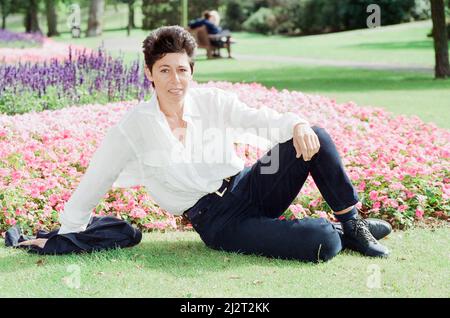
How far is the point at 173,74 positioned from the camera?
15.1ft

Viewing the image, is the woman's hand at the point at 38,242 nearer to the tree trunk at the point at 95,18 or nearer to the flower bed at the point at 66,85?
the flower bed at the point at 66,85

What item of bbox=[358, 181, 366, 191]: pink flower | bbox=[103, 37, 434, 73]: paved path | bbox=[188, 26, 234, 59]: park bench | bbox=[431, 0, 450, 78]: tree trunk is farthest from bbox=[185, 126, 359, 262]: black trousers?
bbox=[188, 26, 234, 59]: park bench

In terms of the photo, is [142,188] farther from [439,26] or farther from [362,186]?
[439,26]

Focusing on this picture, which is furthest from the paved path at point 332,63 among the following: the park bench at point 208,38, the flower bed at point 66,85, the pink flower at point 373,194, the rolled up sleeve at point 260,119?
the rolled up sleeve at point 260,119

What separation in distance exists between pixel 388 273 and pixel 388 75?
15.1 metres

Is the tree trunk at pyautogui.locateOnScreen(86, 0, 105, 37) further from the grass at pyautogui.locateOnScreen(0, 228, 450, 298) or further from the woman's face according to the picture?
A: the woman's face

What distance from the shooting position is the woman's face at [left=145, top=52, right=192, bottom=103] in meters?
4.62

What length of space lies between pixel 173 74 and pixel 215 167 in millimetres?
629

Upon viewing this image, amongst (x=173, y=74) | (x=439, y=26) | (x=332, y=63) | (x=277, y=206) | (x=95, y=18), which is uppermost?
(x=95, y=18)

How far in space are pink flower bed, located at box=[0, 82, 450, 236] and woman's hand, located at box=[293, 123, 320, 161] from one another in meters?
1.48

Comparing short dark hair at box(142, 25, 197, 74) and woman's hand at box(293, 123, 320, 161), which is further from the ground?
short dark hair at box(142, 25, 197, 74)

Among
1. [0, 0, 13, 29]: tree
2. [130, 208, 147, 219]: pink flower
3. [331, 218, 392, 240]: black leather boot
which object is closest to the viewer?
[331, 218, 392, 240]: black leather boot

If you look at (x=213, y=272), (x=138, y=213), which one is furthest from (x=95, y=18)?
(x=213, y=272)

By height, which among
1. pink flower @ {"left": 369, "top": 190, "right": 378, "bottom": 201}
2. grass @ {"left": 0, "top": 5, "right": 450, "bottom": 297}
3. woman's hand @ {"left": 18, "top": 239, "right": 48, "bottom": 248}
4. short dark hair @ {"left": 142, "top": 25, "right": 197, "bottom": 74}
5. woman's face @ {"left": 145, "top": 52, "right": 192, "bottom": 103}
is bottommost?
grass @ {"left": 0, "top": 5, "right": 450, "bottom": 297}
